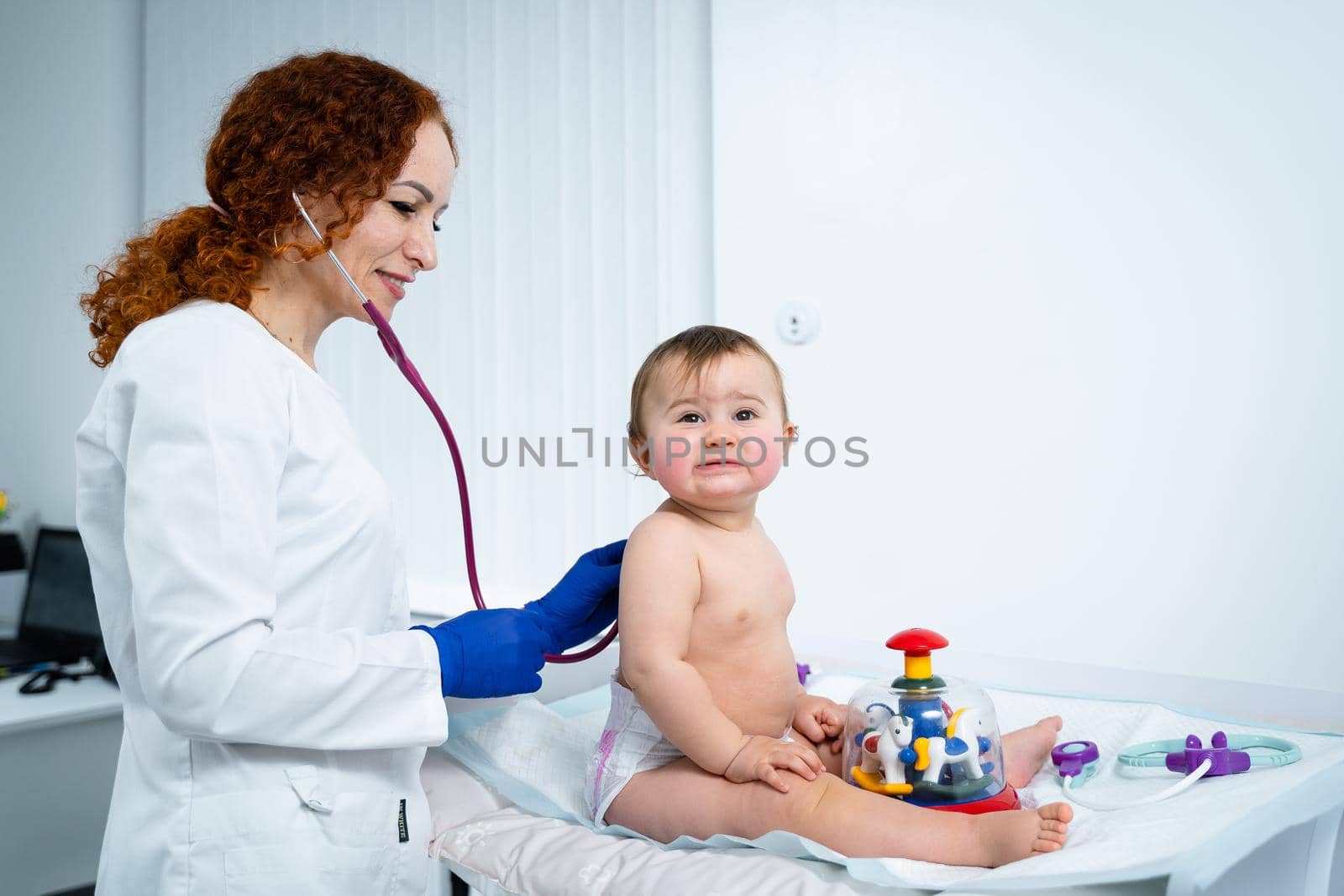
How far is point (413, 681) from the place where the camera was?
3.37 ft

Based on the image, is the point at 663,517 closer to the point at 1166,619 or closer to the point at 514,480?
the point at 1166,619

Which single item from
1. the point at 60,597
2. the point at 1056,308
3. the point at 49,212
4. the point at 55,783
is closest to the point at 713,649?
the point at 1056,308

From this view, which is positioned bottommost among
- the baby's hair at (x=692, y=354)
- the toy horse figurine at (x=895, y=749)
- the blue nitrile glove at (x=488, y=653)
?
the toy horse figurine at (x=895, y=749)

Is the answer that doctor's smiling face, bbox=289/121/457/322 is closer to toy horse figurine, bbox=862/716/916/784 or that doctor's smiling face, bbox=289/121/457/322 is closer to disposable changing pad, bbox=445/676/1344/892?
disposable changing pad, bbox=445/676/1344/892

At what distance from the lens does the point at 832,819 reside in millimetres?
1055

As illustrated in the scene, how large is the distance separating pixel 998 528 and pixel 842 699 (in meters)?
0.52

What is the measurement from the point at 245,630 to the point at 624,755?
0.51m

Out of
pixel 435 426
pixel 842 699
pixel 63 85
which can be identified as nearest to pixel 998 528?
pixel 842 699

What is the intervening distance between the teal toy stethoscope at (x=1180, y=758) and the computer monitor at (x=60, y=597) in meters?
2.34

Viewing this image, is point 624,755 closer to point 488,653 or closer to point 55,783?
point 488,653

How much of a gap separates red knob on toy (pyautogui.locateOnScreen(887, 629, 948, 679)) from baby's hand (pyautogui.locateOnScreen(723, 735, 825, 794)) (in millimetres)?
150

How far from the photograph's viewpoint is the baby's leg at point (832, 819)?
992 millimetres
